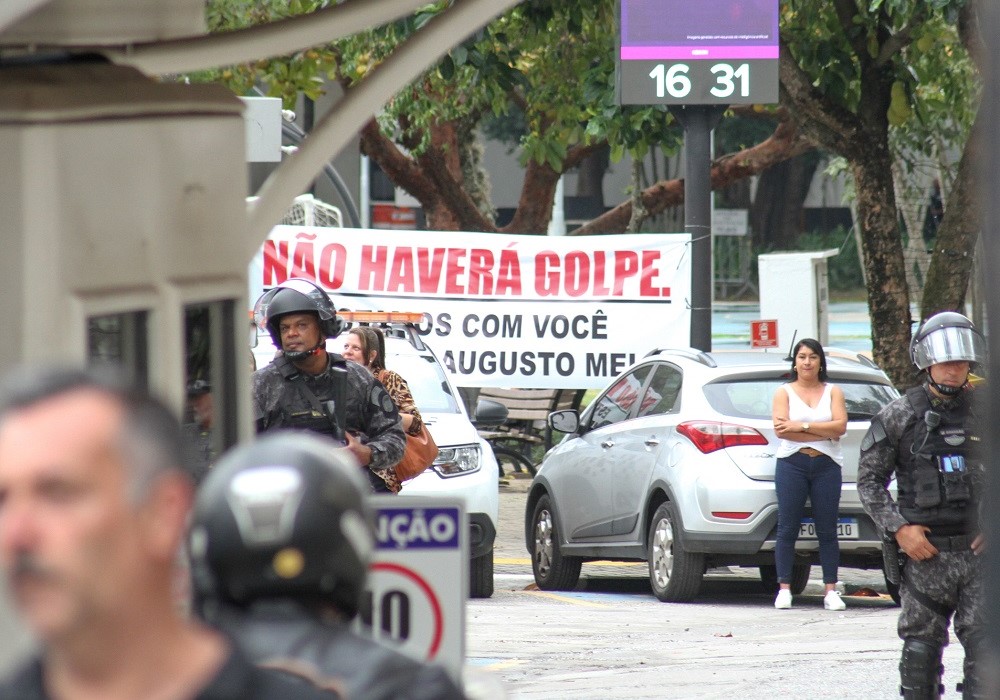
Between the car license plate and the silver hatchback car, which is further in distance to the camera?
the car license plate

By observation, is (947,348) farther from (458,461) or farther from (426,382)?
(426,382)

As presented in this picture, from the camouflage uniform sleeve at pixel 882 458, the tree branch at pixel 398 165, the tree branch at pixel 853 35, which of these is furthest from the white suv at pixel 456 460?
the tree branch at pixel 398 165

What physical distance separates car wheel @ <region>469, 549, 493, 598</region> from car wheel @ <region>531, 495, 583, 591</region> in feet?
3.46

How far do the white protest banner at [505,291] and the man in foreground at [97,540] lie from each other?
560 inches

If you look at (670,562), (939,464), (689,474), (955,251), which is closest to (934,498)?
(939,464)

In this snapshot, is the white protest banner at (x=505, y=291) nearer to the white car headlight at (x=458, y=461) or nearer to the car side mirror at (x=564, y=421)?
the car side mirror at (x=564, y=421)

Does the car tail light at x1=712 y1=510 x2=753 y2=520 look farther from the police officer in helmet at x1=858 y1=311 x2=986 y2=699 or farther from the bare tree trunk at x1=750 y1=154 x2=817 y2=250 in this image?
the bare tree trunk at x1=750 y1=154 x2=817 y2=250

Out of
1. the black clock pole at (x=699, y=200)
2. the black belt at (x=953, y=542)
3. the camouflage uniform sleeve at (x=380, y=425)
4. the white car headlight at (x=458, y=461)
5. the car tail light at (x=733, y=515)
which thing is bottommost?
the car tail light at (x=733, y=515)

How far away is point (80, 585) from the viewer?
1.75 meters

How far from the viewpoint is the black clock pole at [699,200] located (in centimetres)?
1374

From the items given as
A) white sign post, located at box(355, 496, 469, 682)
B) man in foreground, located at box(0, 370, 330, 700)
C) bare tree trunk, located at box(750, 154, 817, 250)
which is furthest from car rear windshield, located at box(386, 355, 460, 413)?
bare tree trunk, located at box(750, 154, 817, 250)

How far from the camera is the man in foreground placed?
176 centimetres

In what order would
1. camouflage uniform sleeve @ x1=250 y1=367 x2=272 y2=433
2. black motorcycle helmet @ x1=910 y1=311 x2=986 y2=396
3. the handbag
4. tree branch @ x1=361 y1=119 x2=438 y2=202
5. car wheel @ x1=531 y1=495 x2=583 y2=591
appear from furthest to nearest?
tree branch @ x1=361 y1=119 x2=438 y2=202, car wheel @ x1=531 y1=495 x2=583 y2=591, the handbag, black motorcycle helmet @ x1=910 y1=311 x2=986 y2=396, camouflage uniform sleeve @ x1=250 y1=367 x2=272 y2=433

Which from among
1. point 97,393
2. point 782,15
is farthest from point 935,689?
point 782,15
